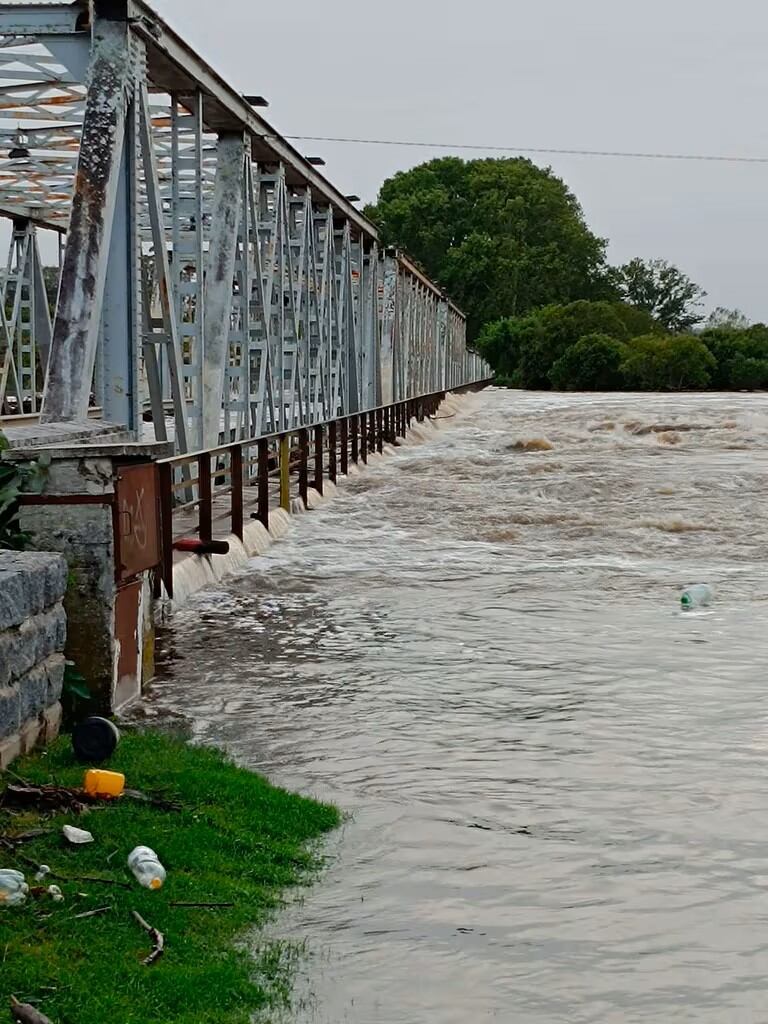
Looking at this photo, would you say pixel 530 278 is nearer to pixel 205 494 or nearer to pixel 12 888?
pixel 205 494

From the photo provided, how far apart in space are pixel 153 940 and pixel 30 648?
7.05ft

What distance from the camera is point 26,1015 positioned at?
3994 millimetres

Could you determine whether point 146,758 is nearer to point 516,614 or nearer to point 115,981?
point 115,981

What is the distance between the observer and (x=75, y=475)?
770cm

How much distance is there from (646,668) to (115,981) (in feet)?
18.9

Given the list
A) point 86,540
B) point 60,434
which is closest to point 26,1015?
point 86,540

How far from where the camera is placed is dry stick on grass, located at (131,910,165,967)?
450cm

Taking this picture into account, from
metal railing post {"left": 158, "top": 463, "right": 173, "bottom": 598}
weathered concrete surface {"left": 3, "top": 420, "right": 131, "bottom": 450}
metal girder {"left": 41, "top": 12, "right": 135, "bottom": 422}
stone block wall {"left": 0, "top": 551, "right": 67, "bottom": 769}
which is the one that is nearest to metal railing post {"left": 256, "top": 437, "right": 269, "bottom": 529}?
metal girder {"left": 41, "top": 12, "right": 135, "bottom": 422}

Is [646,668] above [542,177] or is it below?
below

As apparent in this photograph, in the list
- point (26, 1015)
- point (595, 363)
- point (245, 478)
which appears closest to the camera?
point (26, 1015)

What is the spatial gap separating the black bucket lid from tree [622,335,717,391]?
77224 mm

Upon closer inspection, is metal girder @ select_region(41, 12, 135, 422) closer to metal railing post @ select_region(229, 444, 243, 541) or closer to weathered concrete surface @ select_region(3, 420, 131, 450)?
weathered concrete surface @ select_region(3, 420, 131, 450)

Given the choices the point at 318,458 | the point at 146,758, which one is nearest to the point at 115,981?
the point at 146,758

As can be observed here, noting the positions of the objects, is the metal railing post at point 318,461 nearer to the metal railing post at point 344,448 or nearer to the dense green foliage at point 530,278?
the metal railing post at point 344,448
